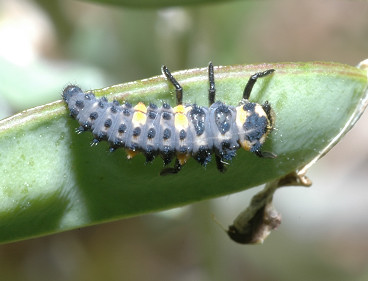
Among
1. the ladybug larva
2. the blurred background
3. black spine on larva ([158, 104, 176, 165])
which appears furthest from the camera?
the blurred background

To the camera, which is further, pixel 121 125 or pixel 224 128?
pixel 224 128

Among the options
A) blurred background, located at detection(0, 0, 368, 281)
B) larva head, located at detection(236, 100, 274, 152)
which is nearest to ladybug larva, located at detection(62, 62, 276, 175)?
larva head, located at detection(236, 100, 274, 152)

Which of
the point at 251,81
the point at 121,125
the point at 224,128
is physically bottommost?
the point at 224,128

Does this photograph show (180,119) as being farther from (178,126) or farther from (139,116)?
(139,116)

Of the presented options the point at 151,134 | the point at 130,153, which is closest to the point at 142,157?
the point at 130,153

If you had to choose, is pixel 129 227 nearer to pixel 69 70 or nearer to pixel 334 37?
pixel 69 70

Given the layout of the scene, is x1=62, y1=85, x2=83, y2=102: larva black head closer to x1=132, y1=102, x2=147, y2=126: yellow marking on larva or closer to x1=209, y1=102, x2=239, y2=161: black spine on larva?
x1=132, y1=102, x2=147, y2=126: yellow marking on larva

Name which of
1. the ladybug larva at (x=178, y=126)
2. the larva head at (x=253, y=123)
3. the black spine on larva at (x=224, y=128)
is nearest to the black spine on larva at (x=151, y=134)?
the ladybug larva at (x=178, y=126)

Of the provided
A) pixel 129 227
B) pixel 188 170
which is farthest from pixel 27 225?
pixel 129 227
